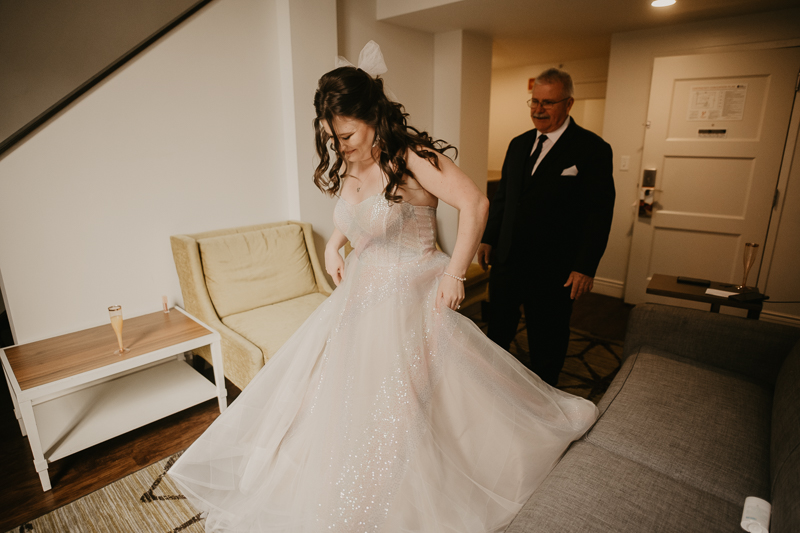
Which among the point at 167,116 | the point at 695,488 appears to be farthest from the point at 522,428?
the point at 167,116

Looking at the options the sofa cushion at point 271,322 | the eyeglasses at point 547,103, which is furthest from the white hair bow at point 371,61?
the sofa cushion at point 271,322

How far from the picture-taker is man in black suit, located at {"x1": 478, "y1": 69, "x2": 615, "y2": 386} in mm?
2020

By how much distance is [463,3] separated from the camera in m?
3.07

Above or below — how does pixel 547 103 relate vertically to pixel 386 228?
above

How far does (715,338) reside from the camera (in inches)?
76.1

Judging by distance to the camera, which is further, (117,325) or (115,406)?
(115,406)

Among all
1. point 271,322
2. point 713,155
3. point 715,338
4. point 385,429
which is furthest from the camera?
point 713,155

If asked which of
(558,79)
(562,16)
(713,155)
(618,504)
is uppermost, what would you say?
(562,16)

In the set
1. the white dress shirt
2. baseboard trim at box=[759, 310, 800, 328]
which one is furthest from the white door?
the white dress shirt

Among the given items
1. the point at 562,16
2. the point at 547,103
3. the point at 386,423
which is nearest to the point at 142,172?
the point at 386,423

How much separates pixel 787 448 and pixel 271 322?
7.15ft

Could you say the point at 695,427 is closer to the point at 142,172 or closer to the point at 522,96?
the point at 142,172

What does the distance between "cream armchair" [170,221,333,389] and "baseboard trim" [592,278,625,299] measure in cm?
287

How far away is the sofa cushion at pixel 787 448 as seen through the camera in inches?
41.1
